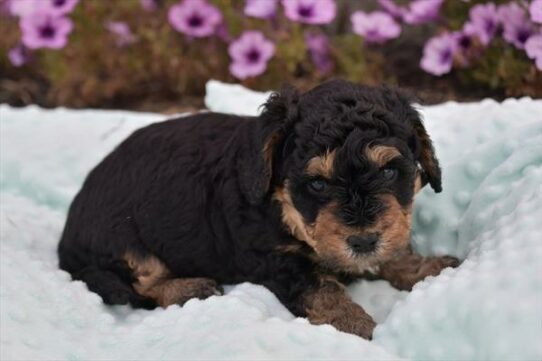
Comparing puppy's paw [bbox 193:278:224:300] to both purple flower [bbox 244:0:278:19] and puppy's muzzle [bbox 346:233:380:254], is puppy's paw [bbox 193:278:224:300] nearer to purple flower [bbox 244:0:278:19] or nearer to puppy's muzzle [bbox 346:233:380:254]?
puppy's muzzle [bbox 346:233:380:254]

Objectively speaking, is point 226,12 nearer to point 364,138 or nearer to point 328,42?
point 328,42

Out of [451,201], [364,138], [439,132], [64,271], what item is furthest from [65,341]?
[439,132]

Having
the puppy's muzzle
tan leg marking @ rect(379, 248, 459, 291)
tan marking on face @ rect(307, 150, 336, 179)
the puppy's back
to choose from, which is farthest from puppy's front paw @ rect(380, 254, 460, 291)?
the puppy's back

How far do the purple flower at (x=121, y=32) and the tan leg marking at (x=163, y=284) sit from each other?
3222 mm

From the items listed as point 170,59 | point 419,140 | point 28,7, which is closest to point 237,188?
point 419,140

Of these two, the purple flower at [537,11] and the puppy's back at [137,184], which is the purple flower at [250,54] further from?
the puppy's back at [137,184]

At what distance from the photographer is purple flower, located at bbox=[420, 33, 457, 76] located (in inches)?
226

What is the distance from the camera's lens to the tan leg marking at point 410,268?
3402 millimetres

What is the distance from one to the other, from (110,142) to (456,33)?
2.72 metres

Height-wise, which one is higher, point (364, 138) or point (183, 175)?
point (364, 138)

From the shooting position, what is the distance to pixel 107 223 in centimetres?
361

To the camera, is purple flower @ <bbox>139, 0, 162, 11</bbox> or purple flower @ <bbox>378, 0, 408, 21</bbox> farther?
purple flower @ <bbox>139, 0, 162, 11</bbox>

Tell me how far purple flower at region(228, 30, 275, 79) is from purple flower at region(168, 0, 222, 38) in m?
0.27

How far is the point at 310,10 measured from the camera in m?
5.92
